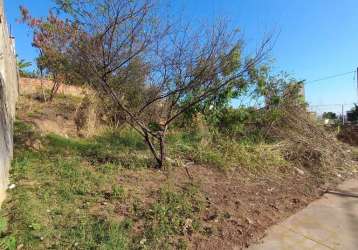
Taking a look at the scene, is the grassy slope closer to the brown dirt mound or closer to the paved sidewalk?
the paved sidewalk

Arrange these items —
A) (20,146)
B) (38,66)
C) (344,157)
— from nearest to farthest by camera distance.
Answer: (20,146)
(344,157)
(38,66)

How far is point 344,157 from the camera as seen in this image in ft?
23.4

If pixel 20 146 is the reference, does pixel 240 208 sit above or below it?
below

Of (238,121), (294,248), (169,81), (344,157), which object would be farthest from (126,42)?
(344,157)

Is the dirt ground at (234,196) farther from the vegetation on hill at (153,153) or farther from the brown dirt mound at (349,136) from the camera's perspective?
the brown dirt mound at (349,136)

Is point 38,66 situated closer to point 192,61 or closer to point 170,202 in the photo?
point 192,61

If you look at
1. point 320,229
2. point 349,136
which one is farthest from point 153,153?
point 349,136

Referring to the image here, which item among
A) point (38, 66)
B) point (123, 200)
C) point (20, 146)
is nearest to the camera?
point (123, 200)

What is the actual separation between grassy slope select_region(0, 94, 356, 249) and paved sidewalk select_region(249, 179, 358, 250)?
0.56 ft

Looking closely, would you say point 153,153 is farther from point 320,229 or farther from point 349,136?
point 349,136

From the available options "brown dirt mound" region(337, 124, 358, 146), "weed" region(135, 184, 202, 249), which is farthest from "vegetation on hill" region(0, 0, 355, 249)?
"brown dirt mound" region(337, 124, 358, 146)

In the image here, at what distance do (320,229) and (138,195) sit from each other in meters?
2.31

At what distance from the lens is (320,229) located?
11.0ft

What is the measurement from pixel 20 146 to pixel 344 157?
24.5ft
